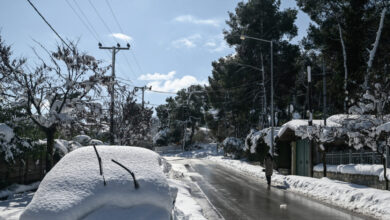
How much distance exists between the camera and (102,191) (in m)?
4.38

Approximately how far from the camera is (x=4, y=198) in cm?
1288

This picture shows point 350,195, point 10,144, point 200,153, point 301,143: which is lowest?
point 200,153

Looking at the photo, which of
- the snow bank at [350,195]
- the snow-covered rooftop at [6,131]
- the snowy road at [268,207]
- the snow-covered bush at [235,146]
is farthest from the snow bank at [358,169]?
the snow-covered bush at [235,146]

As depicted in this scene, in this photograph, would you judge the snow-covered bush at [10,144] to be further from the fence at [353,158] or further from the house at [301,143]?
the fence at [353,158]

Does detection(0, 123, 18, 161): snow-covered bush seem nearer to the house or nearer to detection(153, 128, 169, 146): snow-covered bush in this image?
the house

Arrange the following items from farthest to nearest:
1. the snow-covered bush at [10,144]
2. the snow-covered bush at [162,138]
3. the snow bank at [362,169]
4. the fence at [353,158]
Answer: the snow-covered bush at [162,138], the fence at [353,158], the snow bank at [362,169], the snow-covered bush at [10,144]

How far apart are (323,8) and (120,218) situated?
32682 millimetres

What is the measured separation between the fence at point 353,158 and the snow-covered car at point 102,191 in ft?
42.6

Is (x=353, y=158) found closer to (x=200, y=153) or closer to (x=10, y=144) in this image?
(x=10, y=144)

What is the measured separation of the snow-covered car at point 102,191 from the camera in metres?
4.00

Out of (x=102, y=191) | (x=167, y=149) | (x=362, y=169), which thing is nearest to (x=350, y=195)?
(x=362, y=169)

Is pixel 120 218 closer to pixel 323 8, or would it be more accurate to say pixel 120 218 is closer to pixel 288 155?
pixel 288 155

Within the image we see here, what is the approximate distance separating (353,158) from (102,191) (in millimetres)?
15876

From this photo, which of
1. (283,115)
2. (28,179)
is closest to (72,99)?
(28,179)
